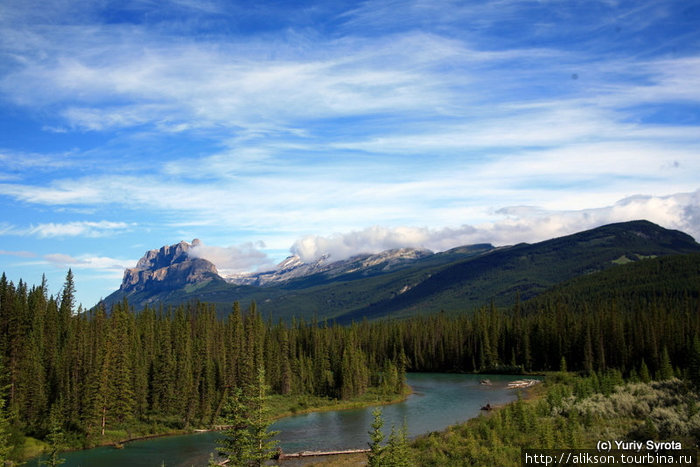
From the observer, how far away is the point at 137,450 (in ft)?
239

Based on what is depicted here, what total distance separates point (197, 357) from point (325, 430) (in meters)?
28.9

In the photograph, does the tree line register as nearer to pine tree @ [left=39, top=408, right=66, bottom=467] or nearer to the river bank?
the river bank

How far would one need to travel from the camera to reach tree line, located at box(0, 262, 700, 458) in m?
81.6

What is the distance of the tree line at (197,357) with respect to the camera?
81625 millimetres

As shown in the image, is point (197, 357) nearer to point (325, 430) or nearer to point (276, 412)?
point (276, 412)

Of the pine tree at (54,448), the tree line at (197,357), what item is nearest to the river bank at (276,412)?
the tree line at (197,357)

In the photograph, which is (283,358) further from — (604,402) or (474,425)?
(604,402)

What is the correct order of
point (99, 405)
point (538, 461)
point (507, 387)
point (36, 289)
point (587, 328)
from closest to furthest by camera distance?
point (538, 461), point (99, 405), point (36, 289), point (507, 387), point (587, 328)

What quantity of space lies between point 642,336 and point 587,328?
42.5 feet

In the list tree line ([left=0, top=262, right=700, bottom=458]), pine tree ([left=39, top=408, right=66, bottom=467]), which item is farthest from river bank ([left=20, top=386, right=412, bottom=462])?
A: pine tree ([left=39, top=408, right=66, bottom=467])

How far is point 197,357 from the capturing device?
9606cm

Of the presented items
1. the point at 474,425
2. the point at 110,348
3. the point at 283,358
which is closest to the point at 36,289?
the point at 110,348

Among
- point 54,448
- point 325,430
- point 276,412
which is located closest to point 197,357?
point 276,412

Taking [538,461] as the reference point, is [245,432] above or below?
above
